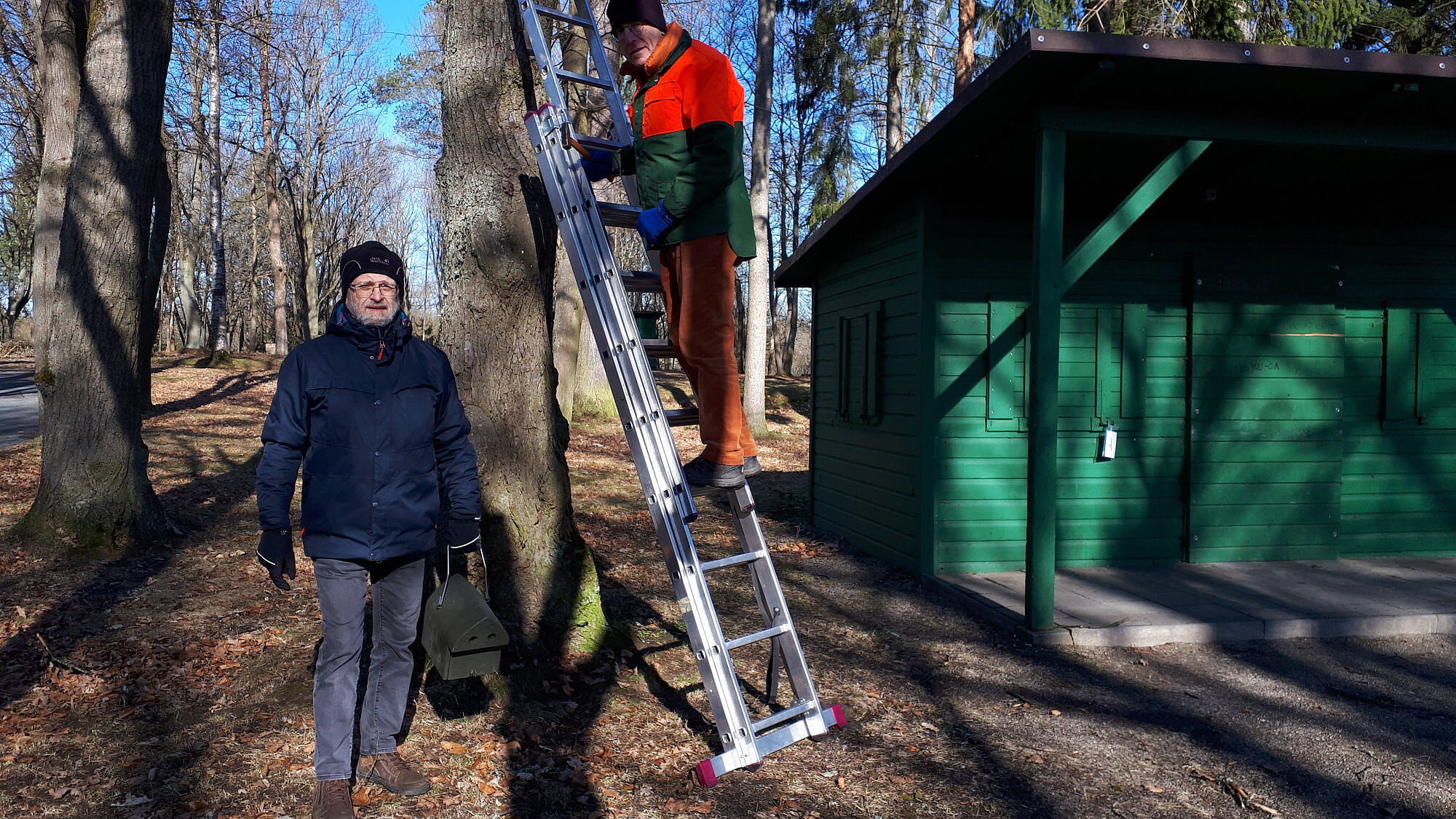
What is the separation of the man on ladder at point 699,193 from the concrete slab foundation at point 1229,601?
3130mm

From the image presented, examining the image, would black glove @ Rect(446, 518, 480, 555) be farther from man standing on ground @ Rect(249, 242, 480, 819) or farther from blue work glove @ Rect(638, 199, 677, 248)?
blue work glove @ Rect(638, 199, 677, 248)

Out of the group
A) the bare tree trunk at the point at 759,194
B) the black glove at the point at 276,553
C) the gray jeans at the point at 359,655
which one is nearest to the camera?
the black glove at the point at 276,553

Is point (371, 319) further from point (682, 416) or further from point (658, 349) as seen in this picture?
point (682, 416)

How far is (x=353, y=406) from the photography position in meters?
3.24

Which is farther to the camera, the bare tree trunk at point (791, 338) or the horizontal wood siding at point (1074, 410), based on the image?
the bare tree trunk at point (791, 338)

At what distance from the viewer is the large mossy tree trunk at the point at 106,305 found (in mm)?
6238

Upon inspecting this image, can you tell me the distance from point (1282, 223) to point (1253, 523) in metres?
2.65

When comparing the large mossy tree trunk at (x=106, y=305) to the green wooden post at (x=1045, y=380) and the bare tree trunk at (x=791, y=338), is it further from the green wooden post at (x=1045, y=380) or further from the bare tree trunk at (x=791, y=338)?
the bare tree trunk at (x=791, y=338)

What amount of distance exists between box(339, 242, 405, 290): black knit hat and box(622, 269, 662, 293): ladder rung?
0.99 meters

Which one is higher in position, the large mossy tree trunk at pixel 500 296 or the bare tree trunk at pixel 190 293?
the bare tree trunk at pixel 190 293

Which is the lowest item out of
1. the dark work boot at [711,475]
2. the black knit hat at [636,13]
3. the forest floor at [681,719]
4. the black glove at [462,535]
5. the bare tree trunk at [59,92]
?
the forest floor at [681,719]

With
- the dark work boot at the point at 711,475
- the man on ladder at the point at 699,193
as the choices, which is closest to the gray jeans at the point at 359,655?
the dark work boot at the point at 711,475

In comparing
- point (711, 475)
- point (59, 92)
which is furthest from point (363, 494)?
point (59, 92)

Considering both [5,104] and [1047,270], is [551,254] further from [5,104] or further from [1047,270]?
[5,104]
